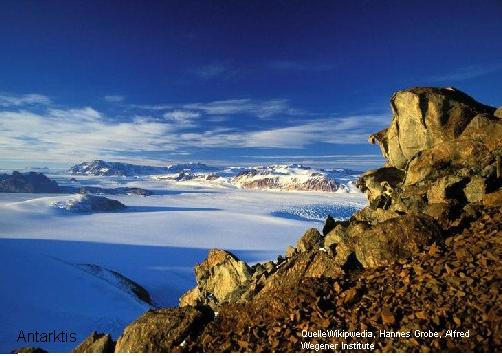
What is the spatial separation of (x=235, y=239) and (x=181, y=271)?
41.8 meters

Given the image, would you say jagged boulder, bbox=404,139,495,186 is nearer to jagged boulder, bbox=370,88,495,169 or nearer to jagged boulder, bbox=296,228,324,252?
jagged boulder, bbox=370,88,495,169

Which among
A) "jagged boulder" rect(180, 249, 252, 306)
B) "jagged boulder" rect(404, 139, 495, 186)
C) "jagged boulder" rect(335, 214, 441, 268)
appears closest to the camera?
"jagged boulder" rect(335, 214, 441, 268)

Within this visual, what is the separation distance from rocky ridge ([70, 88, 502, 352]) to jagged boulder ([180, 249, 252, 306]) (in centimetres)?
618

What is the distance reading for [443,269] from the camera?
8.46m

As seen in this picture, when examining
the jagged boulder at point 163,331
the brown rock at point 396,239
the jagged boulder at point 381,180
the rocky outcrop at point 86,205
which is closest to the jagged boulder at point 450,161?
the jagged boulder at point 381,180

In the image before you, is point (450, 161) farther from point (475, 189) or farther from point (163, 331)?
point (163, 331)

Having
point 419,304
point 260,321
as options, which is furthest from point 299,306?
point 419,304

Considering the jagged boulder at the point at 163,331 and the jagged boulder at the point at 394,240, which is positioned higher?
the jagged boulder at the point at 394,240

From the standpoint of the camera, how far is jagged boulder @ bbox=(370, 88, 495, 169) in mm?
15453

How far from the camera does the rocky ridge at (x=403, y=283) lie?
7.23 metres

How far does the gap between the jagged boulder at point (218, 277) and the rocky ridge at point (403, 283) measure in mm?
6182

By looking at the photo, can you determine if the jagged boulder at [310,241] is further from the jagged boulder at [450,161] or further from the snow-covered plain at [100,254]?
the snow-covered plain at [100,254]

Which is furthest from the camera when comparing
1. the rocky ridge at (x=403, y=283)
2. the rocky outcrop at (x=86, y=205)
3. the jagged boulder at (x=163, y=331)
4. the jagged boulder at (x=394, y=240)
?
the rocky outcrop at (x=86, y=205)

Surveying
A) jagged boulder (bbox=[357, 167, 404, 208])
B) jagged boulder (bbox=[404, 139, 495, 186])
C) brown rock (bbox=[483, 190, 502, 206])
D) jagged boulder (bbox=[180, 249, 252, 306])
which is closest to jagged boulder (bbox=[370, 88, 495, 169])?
jagged boulder (bbox=[357, 167, 404, 208])
